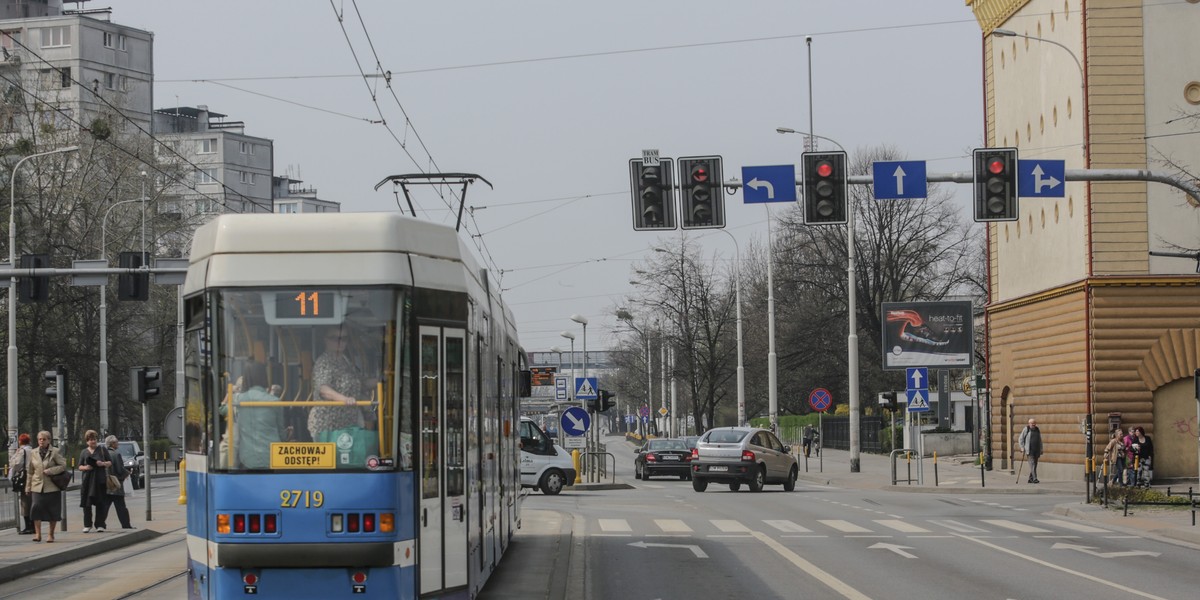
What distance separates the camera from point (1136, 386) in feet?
124

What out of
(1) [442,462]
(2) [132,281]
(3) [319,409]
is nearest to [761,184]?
(2) [132,281]

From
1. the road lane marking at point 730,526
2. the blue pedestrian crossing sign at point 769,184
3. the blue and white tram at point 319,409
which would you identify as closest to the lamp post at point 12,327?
the road lane marking at point 730,526

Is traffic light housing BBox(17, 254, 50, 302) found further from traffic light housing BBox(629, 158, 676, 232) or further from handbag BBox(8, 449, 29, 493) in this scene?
traffic light housing BBox(629, 158, 676, 232)

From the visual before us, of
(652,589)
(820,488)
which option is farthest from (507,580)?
(820,488)

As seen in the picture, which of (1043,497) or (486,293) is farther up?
(486,293)

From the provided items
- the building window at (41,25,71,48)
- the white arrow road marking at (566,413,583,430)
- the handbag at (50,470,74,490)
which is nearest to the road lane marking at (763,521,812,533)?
the handbag at (50,470,74,490)

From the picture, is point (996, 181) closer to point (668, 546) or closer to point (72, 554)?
point (668, 546)

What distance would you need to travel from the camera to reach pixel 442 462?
10883 mm

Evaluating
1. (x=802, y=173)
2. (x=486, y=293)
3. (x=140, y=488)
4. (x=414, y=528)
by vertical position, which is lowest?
(x=140, y=488)

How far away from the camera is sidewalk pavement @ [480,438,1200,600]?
50.5ft

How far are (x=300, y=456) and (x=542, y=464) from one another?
2664cm

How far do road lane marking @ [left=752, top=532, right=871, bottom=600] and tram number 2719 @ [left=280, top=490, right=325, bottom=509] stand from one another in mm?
5924

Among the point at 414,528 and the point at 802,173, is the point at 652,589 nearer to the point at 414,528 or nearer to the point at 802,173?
the point at 414,528

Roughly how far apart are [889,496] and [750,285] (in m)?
50.3
